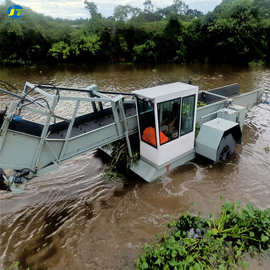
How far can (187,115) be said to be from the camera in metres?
4.71

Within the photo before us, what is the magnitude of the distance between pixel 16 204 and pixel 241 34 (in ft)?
77.7

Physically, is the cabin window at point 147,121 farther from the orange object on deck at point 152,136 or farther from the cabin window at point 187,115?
the cabin window at point 187,115

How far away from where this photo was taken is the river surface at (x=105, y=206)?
3.47m

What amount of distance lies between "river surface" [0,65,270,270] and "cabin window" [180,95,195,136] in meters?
1.28

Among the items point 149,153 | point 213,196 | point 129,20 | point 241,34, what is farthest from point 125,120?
point 129,20

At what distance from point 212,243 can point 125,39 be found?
2662 cm

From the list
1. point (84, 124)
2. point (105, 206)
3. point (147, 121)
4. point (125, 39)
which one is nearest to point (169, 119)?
point (147, 121)

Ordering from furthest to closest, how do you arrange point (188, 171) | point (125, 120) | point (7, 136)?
point (188, 171)
point (125, 120)
point (7, 136)

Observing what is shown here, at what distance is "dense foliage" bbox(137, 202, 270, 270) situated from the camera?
290 centimetres

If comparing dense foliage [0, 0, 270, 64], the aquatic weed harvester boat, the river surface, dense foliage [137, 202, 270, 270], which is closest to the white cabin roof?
the aquatic weed harvester boat

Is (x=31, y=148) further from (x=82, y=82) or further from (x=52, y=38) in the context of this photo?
(x=52, y=38)

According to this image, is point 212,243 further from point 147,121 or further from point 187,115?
point 187,115

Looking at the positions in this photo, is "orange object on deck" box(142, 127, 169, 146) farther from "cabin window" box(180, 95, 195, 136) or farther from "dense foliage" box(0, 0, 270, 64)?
"dense foliage" box(0, 0, 270, 64)

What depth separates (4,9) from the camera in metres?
27.5
